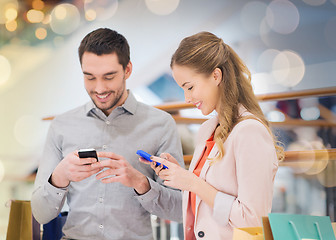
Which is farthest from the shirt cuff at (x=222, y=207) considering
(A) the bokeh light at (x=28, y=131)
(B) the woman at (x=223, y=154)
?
(A) the bokeh light at (x=28, y=131)

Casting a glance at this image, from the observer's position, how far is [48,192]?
1757 mm

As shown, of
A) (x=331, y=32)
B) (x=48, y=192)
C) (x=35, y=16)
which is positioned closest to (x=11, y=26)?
(x=35, y=16)

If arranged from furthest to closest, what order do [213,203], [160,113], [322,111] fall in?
[322,111], [160,113], [213,203]

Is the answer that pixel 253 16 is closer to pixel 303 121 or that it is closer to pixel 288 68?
pixel 288 68

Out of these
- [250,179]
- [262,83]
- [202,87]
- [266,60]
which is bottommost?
[250,179]

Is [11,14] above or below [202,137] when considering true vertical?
above

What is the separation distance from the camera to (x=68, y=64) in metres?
3.06

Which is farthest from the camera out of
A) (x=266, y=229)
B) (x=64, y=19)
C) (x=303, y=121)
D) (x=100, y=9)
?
(x=64, y=19)

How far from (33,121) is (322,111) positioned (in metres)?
2.19

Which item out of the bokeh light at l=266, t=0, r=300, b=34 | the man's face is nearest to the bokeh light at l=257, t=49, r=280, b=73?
the bokeh light at l=266, t=0, r=300, b=34

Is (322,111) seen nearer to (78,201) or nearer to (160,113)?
(160,113)

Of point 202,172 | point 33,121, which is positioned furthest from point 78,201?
point 33,121

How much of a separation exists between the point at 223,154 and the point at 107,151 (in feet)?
2.15

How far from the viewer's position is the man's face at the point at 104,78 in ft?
6.04
